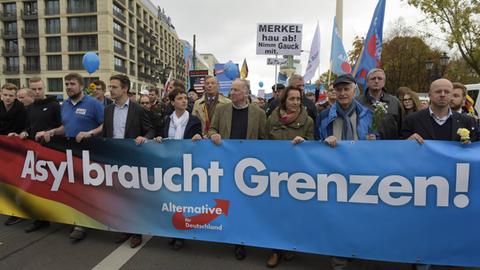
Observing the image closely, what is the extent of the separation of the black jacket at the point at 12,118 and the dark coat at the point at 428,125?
5.49 m

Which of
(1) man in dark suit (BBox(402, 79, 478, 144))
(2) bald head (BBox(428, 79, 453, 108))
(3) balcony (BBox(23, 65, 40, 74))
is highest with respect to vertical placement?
(3) balcony (BBox(23, 65, 40, 74))

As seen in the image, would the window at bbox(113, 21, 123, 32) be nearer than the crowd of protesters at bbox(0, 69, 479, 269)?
No

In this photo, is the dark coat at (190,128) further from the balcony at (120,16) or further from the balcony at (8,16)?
the balcony at (8,16)

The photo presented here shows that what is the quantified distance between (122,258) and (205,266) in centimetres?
96

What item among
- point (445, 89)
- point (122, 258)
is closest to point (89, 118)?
point (122, 258)

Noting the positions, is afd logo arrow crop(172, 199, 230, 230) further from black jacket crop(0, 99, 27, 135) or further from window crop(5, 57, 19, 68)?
window crop(5, 57, 19, 68)

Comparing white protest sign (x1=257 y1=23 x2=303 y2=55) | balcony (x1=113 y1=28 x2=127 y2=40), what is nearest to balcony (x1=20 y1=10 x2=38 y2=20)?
balcony (x1=113 y1=28 x2=127 y2=40)

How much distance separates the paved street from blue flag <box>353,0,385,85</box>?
11.2 ft

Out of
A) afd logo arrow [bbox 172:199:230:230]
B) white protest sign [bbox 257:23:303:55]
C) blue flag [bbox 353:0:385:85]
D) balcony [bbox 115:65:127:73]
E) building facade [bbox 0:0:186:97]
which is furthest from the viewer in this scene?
balcony [bbox 115:65:127:73]

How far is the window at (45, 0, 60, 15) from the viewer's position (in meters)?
56.0

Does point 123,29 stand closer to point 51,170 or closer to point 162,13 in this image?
point 162,13

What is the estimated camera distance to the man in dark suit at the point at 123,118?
4426 millimetres

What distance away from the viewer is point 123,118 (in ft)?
14.7

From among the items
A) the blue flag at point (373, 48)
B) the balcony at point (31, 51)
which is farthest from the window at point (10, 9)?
the blue flag at point (373, 48)
